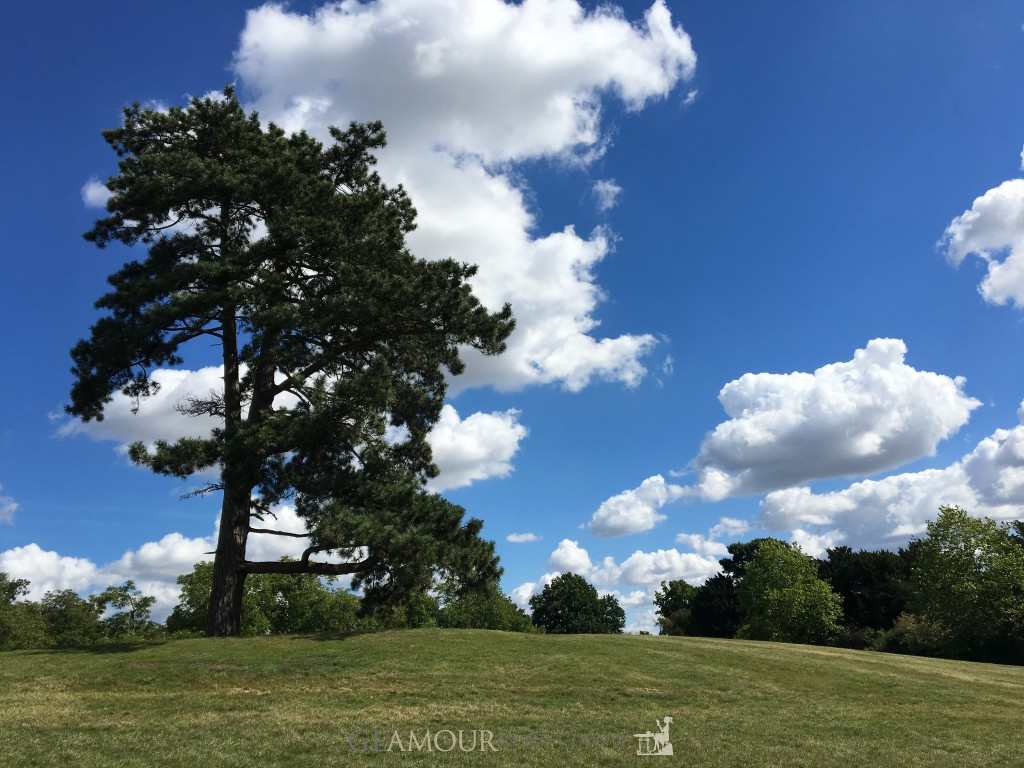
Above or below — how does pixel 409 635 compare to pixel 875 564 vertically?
below

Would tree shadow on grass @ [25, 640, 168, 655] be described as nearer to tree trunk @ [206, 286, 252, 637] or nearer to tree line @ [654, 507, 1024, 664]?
tree trunk @ [206, 286, 252, 637]

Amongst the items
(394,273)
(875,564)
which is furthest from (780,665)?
(875,564)

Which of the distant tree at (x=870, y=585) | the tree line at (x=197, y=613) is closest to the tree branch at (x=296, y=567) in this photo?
the tree line at (x=197, y=613)

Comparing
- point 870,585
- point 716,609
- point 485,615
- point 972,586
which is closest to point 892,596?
point 870,585

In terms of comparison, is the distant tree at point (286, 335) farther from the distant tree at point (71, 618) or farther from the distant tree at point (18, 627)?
the distant tree at point (71, 618)

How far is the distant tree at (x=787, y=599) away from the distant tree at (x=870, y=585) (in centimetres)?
1047

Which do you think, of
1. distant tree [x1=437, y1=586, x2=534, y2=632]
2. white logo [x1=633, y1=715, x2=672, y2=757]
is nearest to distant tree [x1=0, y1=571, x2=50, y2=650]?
distant tree [x1=437, y1=586, x2=534, y2=632]

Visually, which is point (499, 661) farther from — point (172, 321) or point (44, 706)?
point (172, 321)

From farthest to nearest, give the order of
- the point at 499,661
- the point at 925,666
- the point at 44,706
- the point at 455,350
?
the point at 455,350 → the point at 925,666 → the point at 499,661 → the point at 44,706

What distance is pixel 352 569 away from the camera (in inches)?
953

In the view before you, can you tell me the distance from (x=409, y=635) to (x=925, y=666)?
20019 millimetres

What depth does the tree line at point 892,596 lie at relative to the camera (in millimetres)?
45125

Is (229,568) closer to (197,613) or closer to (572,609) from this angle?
(197,613)

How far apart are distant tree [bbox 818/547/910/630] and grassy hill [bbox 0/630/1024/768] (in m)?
53.9
